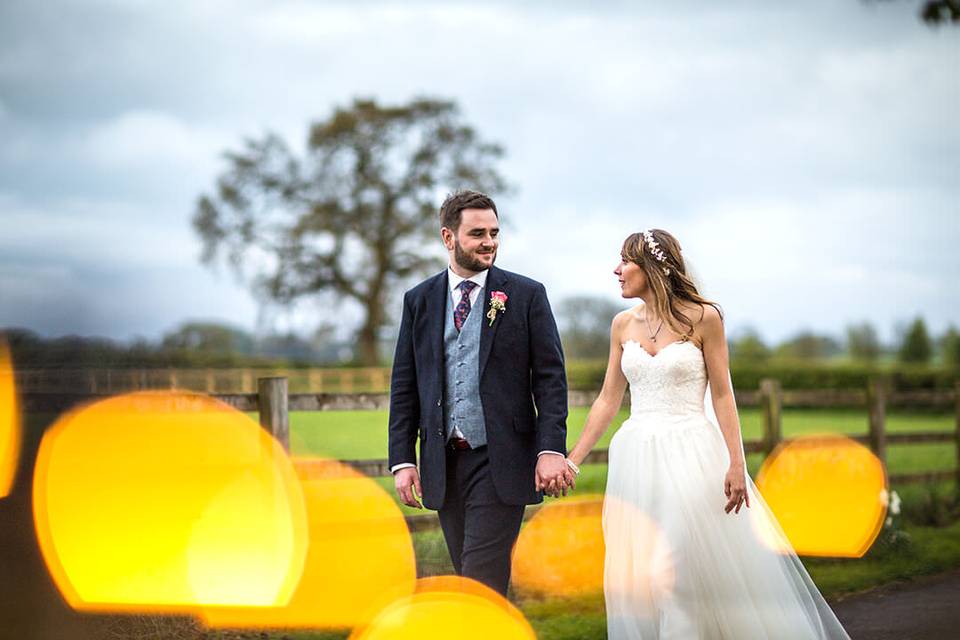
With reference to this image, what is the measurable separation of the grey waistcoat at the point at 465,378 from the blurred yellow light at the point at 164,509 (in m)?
2.34

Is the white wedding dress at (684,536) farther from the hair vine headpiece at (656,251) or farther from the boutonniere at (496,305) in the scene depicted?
the boutonniere at (496,305)

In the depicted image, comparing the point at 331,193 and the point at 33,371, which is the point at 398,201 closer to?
the point at 331,193

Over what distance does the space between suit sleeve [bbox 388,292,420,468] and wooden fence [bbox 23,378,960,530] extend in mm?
2202

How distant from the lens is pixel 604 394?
4910 mm

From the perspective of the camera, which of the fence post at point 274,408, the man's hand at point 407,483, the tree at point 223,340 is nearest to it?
the man's hand at point 407,483

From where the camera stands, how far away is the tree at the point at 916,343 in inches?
2083

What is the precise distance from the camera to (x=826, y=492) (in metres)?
10.6

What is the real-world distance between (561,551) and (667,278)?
397 cm

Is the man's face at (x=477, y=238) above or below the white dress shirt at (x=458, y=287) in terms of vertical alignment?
above

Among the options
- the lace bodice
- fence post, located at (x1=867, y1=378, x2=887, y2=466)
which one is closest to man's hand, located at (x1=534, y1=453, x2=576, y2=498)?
the lace bodice

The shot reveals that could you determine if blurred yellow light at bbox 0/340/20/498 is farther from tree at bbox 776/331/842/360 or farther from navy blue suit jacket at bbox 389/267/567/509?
tree at bbox 776/331/842/360

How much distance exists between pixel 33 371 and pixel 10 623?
4.48 feet

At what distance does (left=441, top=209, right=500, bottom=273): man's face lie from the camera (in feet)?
13.4

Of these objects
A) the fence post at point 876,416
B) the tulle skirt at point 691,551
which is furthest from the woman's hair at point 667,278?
the fence post at point 876,416
